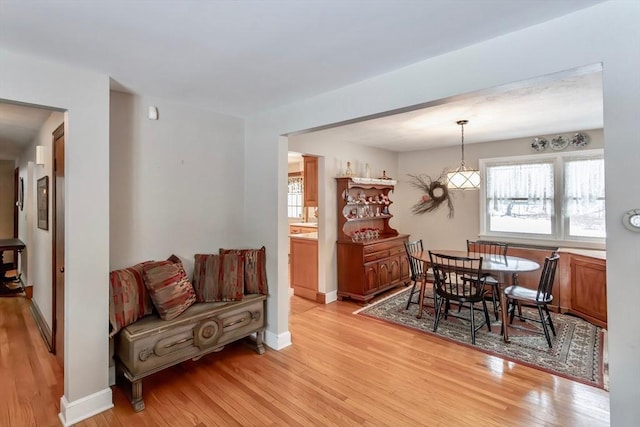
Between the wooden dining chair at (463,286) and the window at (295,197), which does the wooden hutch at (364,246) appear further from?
the window at (295,197)

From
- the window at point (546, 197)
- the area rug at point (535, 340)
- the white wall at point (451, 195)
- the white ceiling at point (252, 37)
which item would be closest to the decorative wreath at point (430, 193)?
the white wall at point (451, 195)

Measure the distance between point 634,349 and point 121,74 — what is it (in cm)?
341

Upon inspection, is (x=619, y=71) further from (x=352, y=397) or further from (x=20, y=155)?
(x=20, y=155)

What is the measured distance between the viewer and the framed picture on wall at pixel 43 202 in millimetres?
3233

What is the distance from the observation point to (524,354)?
9.66 feet

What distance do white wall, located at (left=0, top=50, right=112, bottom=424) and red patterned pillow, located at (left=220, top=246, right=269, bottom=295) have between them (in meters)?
1.16

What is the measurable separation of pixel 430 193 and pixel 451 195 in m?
0.37

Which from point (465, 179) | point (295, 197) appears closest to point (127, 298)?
point (465, 179)

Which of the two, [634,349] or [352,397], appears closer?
[634,349]

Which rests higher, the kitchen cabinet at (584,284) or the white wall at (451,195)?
the white wall at (451,195)

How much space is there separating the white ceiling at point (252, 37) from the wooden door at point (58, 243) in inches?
34.6

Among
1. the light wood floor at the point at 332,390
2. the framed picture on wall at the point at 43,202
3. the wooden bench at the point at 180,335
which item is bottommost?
the light wood floor at the point at 332,390

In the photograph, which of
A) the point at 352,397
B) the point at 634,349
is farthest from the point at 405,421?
the point at 634,349

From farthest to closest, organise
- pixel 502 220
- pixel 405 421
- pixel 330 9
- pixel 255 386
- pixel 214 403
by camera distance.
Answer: pixel 502 220 < pixel 255 386 < pixel 214 403 < pixel 405 421 < pixel 330 9
